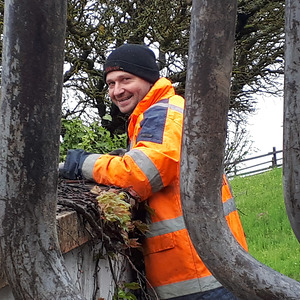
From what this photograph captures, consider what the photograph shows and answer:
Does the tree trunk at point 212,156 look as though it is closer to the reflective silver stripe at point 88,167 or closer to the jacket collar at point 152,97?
the reflective silver stripe at point 88,167

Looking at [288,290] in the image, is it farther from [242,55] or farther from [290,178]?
[242,55]

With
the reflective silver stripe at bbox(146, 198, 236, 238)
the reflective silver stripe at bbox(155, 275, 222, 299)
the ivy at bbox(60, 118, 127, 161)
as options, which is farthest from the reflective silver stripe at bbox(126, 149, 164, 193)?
the ivy at bbox(60, 118, 127, 161)

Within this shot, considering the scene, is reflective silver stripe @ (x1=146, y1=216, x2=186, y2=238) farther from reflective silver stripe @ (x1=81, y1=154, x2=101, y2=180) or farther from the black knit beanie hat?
the black knit beanie hat

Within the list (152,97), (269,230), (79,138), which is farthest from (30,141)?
(269,230)

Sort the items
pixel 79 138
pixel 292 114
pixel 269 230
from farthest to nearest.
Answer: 1. pixel 269 230
2. pixel 79 138
3. pixel 292 114

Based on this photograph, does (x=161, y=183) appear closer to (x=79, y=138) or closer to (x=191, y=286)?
(x=191, y=286)

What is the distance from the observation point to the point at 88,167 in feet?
7.73

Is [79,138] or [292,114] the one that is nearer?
[292,114]

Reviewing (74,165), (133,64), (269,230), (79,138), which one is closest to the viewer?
(74,165)

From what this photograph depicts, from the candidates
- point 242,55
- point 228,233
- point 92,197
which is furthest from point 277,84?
point 228,233

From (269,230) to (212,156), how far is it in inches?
320

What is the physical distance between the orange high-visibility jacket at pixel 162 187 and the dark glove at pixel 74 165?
0.04 m

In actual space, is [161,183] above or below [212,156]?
below

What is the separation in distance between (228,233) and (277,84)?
10.3 m
